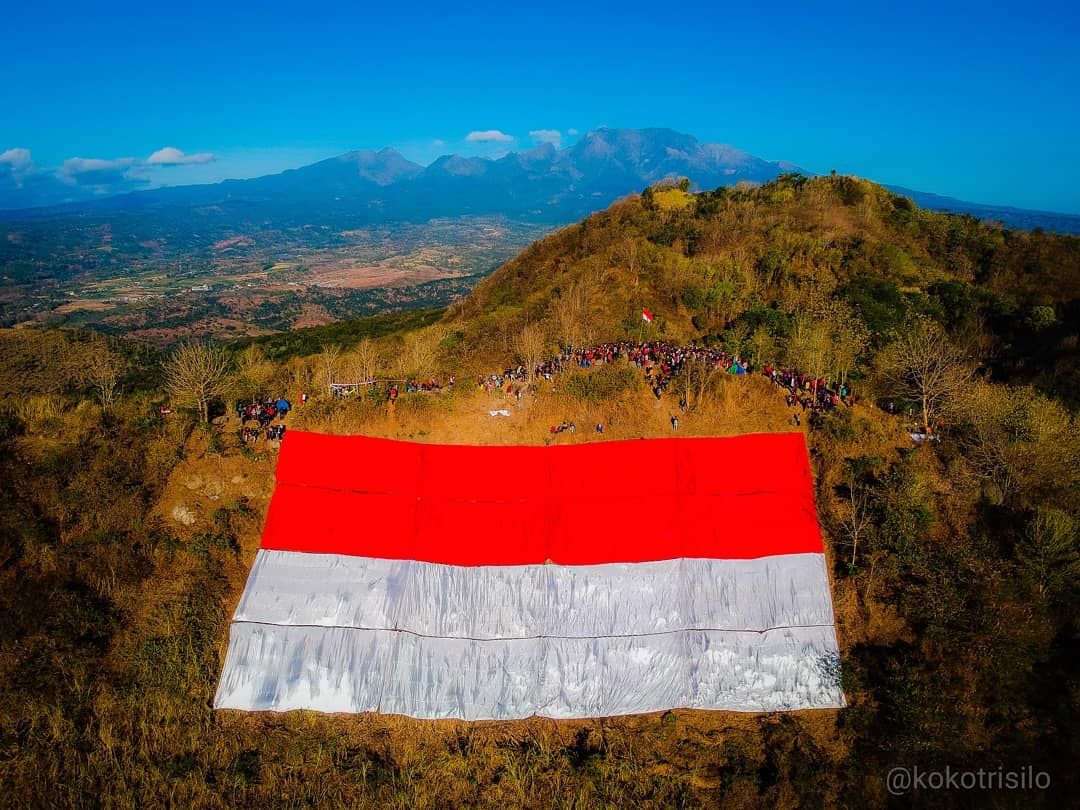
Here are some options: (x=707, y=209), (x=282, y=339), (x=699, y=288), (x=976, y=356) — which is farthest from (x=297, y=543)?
(x=282, y=339)

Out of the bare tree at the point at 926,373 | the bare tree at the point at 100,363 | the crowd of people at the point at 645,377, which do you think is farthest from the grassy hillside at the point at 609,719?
the bare tree at the point at 100,363

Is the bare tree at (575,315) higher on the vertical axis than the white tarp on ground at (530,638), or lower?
higher

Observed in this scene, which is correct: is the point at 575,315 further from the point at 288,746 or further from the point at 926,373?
the point at 288,746

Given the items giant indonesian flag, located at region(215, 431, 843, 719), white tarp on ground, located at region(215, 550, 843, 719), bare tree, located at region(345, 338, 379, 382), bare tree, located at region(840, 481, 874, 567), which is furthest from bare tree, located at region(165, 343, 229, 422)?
bare tree, located at region(840, 481, 874, 567)

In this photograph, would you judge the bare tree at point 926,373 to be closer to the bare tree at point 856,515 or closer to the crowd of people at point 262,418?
the bare tree at point 856,515

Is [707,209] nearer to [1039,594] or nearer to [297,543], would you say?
[1039,594]

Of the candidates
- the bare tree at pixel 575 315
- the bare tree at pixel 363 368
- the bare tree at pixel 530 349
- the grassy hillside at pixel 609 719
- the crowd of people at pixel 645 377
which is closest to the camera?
the grassy hillside at pixel 609 719

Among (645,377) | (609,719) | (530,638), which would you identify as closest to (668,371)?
(645,377)
